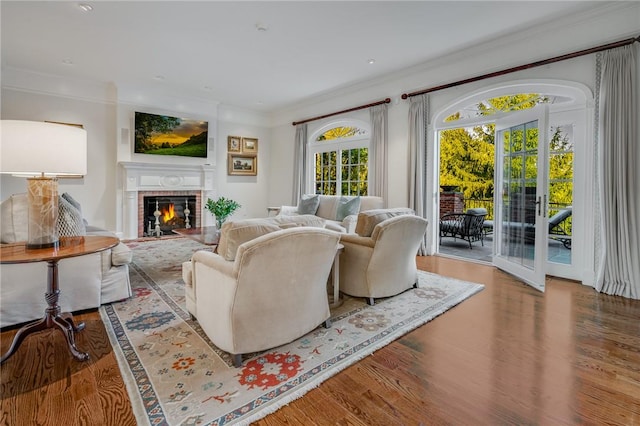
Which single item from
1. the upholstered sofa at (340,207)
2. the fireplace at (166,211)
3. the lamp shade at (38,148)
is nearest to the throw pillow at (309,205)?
the upholstered sofa at (340,207)

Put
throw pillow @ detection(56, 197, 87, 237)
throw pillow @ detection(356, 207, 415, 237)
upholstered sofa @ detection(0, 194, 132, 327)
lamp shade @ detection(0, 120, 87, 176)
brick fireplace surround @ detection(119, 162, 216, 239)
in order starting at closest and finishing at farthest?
lamp shade @ detection(0, 120, 87, 176) → upholstered sofa @ detection(0, 194, 132, 327) → throw pillow @ detection(56, 197, 87, 237) → throw pillow @ detection(356, 207, 415, 237) → brick fireplace surround @ detection(119, 162, 216, 239)

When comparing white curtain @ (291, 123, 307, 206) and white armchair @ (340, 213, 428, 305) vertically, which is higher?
white curtain @ (291, 123, 307, 206)

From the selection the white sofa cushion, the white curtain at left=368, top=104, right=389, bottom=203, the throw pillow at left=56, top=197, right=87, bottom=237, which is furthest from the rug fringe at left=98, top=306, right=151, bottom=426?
the white curtain at left=368, top=104, right=389, bottom=203

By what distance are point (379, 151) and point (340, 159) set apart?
1388 millimetres

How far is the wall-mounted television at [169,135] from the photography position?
6426 mm

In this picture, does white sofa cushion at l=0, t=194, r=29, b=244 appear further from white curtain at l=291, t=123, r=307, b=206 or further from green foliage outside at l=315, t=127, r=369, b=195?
white curtain at l=291, t=123, r=307, b=206

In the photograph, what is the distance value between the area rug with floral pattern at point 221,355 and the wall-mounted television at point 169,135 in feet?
13.4

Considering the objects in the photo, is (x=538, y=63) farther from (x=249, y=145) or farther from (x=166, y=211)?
(x=166, y=211)

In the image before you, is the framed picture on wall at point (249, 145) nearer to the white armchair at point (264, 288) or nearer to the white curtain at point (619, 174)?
the white armchair at point (264, 288)

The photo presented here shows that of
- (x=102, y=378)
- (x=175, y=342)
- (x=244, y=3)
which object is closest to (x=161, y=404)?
(x=102, y=378)

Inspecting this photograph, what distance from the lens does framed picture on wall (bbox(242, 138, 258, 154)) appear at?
7969mm

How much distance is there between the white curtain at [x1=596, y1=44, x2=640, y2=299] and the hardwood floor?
0.75 m

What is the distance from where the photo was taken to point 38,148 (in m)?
1.92

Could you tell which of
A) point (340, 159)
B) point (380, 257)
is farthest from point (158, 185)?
point (380, 257)
